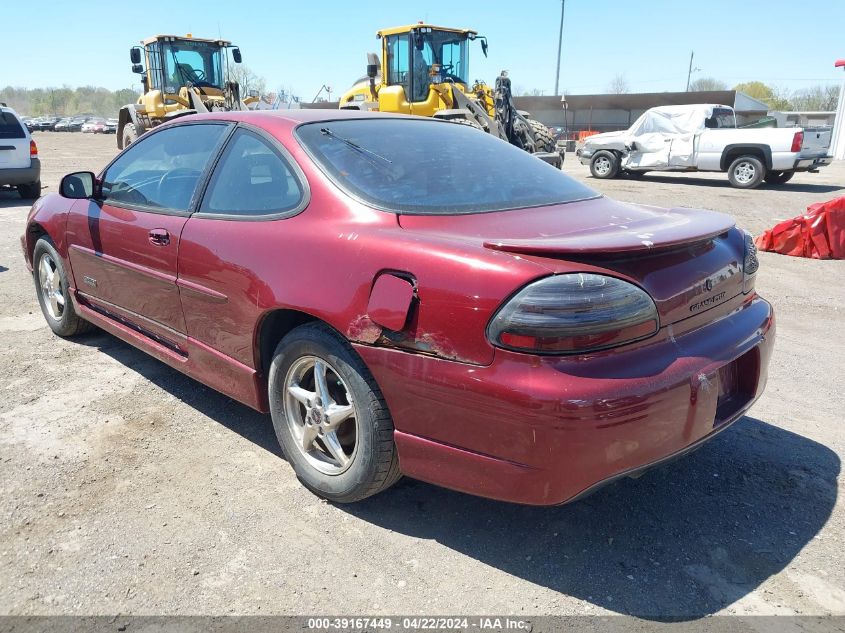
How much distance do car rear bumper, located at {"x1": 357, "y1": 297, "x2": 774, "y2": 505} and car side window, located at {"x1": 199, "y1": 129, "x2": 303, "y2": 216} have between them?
905 mm

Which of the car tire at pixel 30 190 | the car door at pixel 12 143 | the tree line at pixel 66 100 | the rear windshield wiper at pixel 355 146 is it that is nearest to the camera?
the rear windshield wiper at pixel 355 146

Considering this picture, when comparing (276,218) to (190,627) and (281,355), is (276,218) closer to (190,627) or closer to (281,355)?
(281,355)

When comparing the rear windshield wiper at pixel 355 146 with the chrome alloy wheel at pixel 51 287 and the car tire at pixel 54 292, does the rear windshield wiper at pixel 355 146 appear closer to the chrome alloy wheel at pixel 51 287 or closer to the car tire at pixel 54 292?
the car tire at pixel 54 292

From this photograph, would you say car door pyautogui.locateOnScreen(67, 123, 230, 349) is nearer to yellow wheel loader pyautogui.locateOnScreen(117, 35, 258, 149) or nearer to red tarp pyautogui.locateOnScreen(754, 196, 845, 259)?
red tarp pyautogui.locateOnScreen(754, 196, 845, 259)

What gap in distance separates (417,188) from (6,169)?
1145 centimetres

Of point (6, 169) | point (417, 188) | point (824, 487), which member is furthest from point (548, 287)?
point (6, 169)

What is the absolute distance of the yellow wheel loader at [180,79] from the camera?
16219 mm

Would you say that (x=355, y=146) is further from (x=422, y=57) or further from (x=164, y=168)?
(x=422, y=57)

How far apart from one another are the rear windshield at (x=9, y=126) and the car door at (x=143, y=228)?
9169 millimetres

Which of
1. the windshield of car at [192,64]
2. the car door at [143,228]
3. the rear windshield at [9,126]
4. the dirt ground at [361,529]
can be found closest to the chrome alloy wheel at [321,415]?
the dirt ground at [361,529]

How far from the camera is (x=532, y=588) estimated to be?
2291 mm

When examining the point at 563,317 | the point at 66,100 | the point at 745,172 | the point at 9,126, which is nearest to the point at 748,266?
the point at 563,317

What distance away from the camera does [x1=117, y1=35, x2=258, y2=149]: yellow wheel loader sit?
1622 centimetres

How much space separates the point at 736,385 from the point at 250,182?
2.31 m
